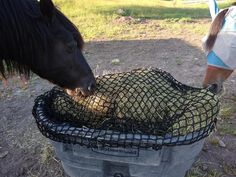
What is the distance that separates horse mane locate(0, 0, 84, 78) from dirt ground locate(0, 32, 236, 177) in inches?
37.8

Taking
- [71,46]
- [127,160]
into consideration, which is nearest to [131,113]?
[127,160]

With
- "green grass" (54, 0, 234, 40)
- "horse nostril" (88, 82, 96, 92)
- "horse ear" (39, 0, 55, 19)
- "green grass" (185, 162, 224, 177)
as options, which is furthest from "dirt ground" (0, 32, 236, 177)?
"horse ear" (39, 0, 55, 19)

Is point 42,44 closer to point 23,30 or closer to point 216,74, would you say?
point 23,30

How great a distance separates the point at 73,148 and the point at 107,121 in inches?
10.7

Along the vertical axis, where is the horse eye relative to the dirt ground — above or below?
above

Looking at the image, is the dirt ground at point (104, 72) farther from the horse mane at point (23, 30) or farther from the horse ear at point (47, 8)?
the horse ear at point (47, 8)

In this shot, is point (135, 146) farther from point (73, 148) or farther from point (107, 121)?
point (73, 148)

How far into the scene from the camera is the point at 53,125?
2.23 metres

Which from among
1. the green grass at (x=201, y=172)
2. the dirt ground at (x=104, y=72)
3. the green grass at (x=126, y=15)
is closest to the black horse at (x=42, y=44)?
the dirt ground at (x=104, y=72)

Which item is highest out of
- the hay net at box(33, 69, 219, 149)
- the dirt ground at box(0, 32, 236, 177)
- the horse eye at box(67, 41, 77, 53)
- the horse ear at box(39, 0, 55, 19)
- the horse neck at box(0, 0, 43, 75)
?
the horse ear at box(39, 0, 55, 19)

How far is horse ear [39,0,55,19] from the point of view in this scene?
2.19 meters

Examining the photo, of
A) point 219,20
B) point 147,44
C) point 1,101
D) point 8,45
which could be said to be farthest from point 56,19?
point 147,44

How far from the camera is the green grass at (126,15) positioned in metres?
6.21

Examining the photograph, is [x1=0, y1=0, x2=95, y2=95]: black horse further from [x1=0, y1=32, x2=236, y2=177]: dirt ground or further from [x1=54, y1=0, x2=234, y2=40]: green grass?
[x1=54, y1=0, x2=234, y2=40]: green grass
